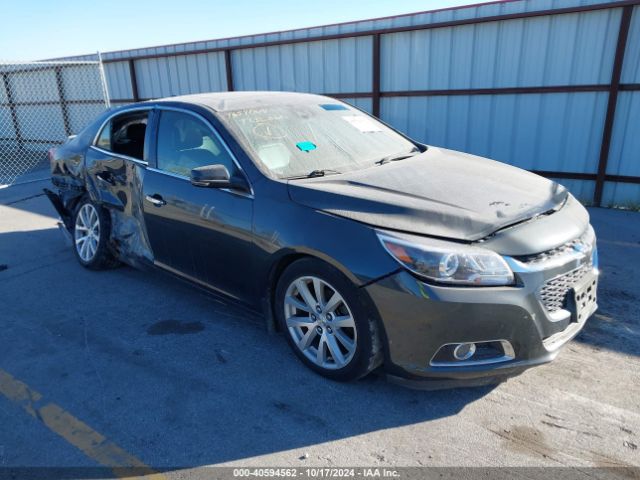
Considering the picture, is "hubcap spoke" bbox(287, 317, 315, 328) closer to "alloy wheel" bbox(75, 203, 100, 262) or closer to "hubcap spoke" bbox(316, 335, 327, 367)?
"hubcap spoke" bbox(316, 335, 327, 367)

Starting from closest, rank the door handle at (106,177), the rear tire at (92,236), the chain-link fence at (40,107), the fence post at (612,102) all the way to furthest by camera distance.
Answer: the door handle at (106,177) < the rear tire at (92,236) < the fence post at (612,102) < the chain-link fence at (40,107)

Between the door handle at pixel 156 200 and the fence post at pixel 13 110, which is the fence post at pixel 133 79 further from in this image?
the door handle at pixel 156 200

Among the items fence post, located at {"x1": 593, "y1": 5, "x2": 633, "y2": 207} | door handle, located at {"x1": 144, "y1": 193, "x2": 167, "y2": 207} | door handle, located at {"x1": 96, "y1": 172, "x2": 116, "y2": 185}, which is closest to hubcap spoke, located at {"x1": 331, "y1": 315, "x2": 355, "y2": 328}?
door handle, located at {"x1": 144, "y1": 193, "x2": 167, "y2": 207}

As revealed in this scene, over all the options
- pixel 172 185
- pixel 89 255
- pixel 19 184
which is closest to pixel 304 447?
pixel 172 185

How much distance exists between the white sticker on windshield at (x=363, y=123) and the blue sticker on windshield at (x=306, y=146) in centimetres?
65

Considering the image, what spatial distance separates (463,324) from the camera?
8.14 feet

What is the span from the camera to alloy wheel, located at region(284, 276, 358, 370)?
2875 millimetres

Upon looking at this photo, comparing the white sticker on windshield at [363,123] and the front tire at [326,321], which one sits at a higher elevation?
the white sticker on windshield at [363,123]

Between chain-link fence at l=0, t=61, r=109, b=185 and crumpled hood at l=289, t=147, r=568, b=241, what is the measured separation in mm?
12019

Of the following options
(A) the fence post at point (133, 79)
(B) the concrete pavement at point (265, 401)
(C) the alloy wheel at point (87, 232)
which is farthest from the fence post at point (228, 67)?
(B) the concrete pavement at point (265, 401)

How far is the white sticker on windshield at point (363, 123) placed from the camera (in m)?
4.13

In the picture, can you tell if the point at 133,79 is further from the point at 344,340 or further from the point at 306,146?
the point at 344,340

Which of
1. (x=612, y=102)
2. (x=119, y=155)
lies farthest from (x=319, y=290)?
(x=612, y=102)

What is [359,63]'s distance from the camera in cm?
902
